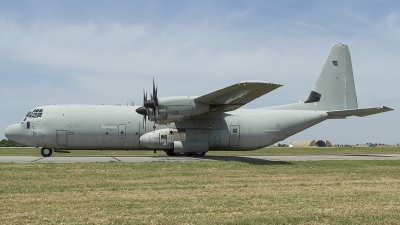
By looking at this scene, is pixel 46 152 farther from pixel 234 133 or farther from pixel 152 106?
pixel 234 133

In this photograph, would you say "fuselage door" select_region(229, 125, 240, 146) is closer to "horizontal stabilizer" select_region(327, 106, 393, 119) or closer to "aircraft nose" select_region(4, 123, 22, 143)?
"horizontal stabilizer" select_region(327, 106, 393, 119)

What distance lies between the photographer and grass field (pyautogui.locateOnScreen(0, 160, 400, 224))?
23.0 ft

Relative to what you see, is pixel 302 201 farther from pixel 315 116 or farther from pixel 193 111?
pixel 315 116

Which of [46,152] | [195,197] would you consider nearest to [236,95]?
[195,197]

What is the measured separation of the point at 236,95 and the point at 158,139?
629cm

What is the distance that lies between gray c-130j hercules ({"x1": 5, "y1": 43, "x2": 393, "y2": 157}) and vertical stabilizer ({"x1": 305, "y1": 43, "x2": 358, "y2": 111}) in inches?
59.9

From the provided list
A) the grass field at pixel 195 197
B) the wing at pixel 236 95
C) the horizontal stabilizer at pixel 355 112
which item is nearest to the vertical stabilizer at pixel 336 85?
the horizontal stabilizer at pixel 355 112

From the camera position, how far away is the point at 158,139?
2444 cm

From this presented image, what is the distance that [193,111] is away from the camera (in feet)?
71.6

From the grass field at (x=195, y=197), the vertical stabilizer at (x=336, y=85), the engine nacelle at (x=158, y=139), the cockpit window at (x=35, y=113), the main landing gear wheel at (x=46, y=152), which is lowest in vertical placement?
the grass field at (x=195, y=197)

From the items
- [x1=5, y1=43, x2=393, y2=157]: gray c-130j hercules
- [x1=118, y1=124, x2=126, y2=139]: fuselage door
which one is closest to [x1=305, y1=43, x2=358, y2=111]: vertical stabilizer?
[x1=5, y1=43, x2=393, y2=157]: gray c-130j hercules

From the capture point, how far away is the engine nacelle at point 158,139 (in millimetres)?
24433

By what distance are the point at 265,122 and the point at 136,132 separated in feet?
29.2

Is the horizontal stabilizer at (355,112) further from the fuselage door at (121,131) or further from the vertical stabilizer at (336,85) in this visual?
the fuselage door at (121,131)
